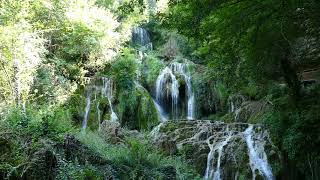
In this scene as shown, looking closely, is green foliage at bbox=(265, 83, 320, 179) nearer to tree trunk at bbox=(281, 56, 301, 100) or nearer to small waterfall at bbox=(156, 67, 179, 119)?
tree trunk at bbox=(281, 56, 301, 100)

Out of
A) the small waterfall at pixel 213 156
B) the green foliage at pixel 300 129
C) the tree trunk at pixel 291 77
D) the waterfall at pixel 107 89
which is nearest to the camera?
the green foliage at pixel 300 129

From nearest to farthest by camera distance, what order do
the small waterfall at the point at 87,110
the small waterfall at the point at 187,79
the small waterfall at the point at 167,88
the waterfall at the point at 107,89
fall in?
the small waterfall at the point at 87,110
the waterfall at the point at 107,89
the small waterfall at the point at 187,79
the small waterfall at the point at 167,88

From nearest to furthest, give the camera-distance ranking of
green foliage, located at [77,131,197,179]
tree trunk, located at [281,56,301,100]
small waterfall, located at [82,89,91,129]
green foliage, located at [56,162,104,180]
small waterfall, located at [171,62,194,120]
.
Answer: green foliage, located at [56,162,104,180]
green foliage, located at [77,131,197,179]
tree trunk, located at [281,56,301,100]
small waterfall, located at [82,89,91,129]
small waterfall, located at [171,62,194,120]

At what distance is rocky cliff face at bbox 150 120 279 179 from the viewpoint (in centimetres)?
1064

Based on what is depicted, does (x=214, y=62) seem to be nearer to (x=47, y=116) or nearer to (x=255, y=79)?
(x=255, y=79)

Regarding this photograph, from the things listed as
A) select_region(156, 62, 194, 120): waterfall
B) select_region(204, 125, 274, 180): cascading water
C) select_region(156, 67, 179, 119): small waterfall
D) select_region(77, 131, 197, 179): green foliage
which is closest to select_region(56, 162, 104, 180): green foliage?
select_region(77, 131, 197, 179): green foliage

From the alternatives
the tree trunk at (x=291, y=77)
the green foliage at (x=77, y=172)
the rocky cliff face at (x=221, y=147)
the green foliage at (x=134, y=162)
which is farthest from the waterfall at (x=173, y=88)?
the green foliage at (x=77, y=172)

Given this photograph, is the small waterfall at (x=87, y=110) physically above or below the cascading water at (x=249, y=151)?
above

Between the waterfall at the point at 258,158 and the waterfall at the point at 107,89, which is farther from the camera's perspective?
the waterfall at the point at 107,89

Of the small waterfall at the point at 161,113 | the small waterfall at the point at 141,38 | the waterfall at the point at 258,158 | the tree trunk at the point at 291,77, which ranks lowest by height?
the waterfall at the point at 258,158

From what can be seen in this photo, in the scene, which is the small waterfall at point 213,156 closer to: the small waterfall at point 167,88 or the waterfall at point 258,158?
the waterfall at point 258,158

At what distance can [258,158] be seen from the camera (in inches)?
427

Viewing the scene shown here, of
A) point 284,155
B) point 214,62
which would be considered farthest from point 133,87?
point 284,155

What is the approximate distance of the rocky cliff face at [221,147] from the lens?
10641 millimetres
